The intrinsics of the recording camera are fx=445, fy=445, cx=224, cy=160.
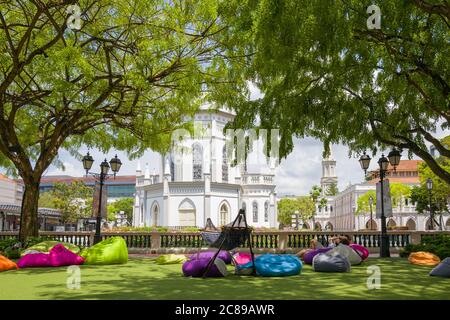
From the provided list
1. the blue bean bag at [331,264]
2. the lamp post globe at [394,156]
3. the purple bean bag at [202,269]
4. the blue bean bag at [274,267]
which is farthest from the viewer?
the lamp post globe at [394,156]

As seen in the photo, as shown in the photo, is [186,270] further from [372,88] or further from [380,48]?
[372,88]

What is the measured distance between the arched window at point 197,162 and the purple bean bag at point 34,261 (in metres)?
40.0

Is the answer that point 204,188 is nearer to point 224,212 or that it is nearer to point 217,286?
point 224,212

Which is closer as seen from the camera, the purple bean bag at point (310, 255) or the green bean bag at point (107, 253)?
the purple bean bag at point (310, 255)

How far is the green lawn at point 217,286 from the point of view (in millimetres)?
7398

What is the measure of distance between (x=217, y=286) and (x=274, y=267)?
2210 millimetres

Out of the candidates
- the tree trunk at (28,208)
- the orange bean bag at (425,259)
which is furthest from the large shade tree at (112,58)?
the orange bean bag at (425,259)

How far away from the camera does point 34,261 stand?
12.9 m

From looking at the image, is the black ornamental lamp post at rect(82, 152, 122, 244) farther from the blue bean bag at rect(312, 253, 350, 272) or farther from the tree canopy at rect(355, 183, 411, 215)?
the tree canopy at rect(355, 183, 411, 215)

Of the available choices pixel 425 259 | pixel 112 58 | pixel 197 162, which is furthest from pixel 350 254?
pixel 197 162

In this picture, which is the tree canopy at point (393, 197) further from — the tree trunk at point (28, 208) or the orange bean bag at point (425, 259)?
the tree trunk at point (28, 208)

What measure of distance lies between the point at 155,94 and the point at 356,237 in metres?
11.3

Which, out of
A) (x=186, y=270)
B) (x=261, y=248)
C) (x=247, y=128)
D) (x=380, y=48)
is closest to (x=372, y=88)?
(x=380, y=48)

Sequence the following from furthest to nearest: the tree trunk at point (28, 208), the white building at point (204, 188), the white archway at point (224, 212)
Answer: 1. the white archway at point (224, 212)
2. the white building at point (204, 188)
3. the tree trunk at point (28, 208)
